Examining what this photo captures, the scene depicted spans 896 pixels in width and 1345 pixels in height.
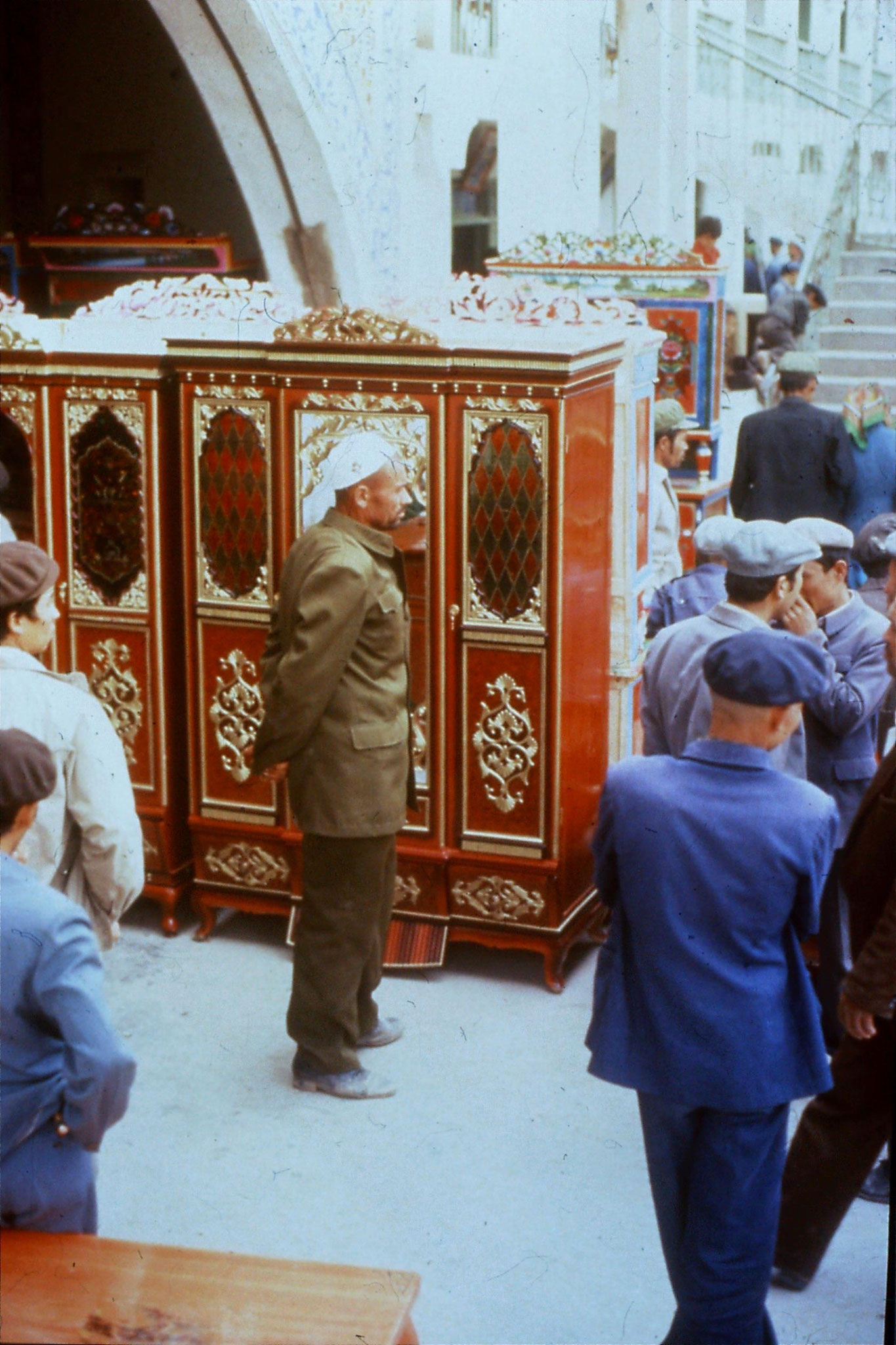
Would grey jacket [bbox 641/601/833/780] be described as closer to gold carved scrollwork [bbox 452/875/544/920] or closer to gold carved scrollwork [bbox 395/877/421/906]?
gold carved scrollwork [bbox 452/875/544/920]

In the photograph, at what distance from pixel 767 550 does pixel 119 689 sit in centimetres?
259

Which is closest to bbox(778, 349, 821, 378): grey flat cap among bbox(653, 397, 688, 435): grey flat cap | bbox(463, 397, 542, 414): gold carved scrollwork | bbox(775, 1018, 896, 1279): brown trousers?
bbox(653, 397, 688, 435): grey flat cap

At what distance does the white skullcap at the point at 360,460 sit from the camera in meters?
4.23

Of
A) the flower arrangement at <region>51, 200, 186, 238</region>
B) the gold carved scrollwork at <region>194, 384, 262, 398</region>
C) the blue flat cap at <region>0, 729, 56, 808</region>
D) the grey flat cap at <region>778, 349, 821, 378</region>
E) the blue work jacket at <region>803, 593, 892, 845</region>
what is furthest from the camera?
the flower arrangement at <region>51, 200, 186, 238</region>

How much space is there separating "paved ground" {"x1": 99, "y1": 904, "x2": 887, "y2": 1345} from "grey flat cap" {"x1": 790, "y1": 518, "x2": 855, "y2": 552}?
1.55 metres

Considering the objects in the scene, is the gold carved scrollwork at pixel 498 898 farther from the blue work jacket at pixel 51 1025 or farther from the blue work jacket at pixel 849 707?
the blue work jacket at pixel 51 1025

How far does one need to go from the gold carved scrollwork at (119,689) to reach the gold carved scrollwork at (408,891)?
1022 millimetres

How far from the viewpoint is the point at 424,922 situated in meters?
5.21

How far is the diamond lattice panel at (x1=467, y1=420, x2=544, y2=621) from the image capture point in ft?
15.9

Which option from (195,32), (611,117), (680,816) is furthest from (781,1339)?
(611,117)

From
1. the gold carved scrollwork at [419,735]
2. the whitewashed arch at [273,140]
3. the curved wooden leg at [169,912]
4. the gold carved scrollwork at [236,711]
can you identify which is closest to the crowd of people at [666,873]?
the gold carved scrollwork at [419,735]

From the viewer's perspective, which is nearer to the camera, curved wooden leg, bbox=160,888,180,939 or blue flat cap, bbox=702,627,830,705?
blue flat cap, bbox=702,627,830,705

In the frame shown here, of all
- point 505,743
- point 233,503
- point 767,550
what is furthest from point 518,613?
point 767,550

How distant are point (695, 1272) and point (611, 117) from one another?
1436 centimetres
